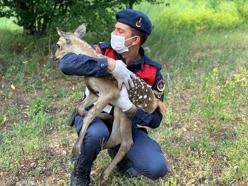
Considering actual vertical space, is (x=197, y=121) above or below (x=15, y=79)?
above

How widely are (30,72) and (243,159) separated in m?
3.75

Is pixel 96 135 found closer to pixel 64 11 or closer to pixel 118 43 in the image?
pixel 118 43

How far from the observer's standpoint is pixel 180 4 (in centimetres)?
1520

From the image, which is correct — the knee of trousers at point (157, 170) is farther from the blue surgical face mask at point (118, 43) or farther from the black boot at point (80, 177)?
the blue surgical face mask at point (118, 43)

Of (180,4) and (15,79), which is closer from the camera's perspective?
(15,79)

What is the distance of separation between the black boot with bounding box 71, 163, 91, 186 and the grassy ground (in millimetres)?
236

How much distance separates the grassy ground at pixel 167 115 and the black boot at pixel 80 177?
0.24 metres

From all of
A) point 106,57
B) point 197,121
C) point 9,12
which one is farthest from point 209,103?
point 9,12

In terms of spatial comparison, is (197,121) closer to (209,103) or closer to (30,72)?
(209,103)

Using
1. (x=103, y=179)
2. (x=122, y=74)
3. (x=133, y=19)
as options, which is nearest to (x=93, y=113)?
(x=122, y=74)

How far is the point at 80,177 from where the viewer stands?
439 centimetres

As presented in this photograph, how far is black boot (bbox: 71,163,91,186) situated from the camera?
436 cm

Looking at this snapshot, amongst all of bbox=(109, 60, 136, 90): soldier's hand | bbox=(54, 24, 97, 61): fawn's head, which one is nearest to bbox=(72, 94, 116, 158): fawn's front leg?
bbox=(109, 60, 136, 90): soldier's hand

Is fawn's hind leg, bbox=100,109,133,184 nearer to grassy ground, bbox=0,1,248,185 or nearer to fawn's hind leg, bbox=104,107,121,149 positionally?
fawn's hind leg, bbox=104,107,121,149
